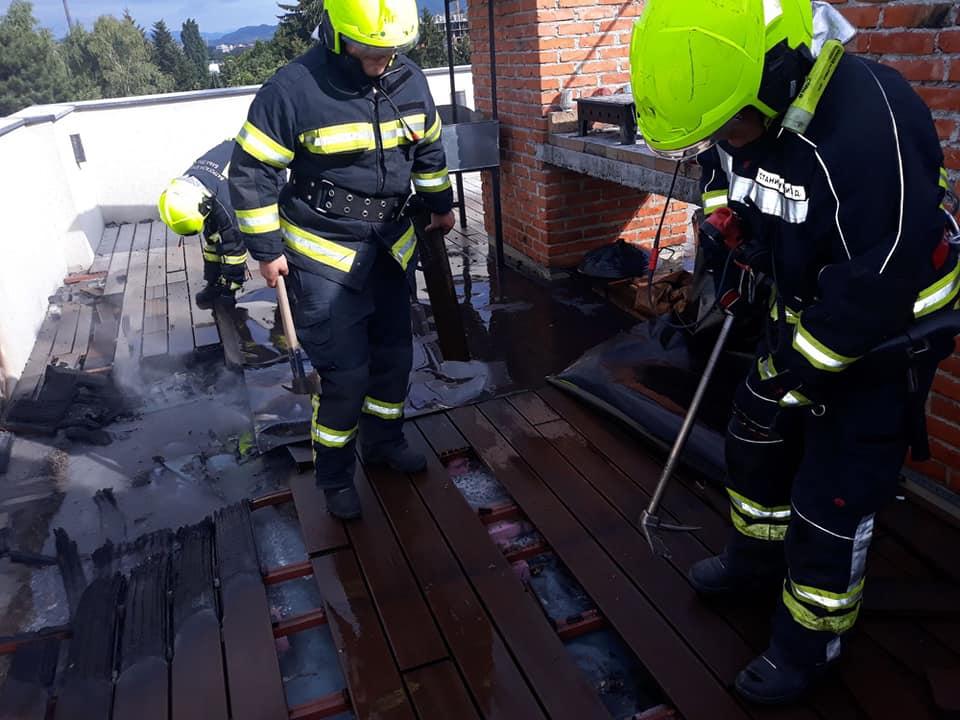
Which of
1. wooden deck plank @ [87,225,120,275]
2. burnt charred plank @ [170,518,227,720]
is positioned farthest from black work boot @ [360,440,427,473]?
wooden deck plank @ [87,225,120,275]

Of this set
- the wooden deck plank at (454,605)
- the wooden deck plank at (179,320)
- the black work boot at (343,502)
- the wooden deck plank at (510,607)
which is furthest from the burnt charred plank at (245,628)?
the wooden deck plank at (179,320)

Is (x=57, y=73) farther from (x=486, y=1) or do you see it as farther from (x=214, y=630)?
(x=214, y=630)

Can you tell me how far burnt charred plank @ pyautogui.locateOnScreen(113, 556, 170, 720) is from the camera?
2.25 m

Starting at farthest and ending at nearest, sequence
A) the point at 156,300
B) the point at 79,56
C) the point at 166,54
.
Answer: the point at 166,54 < the point at 79,56 < the point at 156,300

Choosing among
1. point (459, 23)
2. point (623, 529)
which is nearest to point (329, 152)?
point (623, 529)

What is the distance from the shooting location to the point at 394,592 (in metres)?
2.61

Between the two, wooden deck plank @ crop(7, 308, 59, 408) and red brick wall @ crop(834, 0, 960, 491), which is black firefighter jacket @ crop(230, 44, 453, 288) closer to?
red brick wall @ crop(834, 0, 960, 491)

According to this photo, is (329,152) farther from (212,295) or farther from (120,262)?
(120,262)

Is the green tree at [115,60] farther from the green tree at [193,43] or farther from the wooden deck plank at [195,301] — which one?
the wooden deck plank at [195,301]

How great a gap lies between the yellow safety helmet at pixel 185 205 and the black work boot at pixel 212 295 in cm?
66

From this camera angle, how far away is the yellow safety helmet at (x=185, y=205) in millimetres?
5094

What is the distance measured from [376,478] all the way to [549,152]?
9.75 feet

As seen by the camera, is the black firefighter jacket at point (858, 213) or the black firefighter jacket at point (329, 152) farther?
the black firefighter jacket at point (329, 152)

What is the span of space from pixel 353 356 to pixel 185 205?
2903 mm
